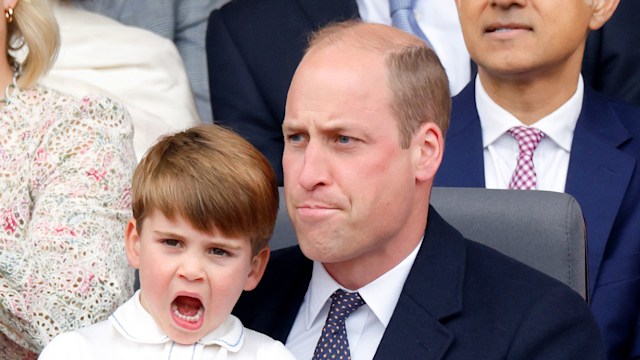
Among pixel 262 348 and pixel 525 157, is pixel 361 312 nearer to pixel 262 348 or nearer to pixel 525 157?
pixel 262 348

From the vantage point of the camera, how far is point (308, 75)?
224 centimetres

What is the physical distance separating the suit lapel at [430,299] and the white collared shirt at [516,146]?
0.68 m

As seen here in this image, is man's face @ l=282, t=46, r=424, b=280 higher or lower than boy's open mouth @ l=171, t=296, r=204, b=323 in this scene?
higher

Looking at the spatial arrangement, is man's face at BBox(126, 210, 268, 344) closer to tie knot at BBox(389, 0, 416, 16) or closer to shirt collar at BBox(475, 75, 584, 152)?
shirt collar at BBox(475, 75, 584, 152)

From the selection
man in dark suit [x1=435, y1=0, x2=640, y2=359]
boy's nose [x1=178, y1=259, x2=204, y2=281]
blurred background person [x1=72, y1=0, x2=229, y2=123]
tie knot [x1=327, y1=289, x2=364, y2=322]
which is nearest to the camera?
boy's nose [x1=178, y1=259, x2=204, y2=281]

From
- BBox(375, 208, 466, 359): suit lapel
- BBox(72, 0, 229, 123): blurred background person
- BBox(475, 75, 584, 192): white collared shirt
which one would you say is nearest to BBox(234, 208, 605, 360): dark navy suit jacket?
BBox(375, 208, 466, 359): suit lapel

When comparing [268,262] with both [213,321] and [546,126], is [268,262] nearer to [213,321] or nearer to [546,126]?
[213,321]

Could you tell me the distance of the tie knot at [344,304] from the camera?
89.7 inches

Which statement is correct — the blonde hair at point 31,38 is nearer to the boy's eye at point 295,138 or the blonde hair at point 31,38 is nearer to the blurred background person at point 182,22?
the boy's eye at point 295,138

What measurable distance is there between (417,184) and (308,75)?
0.81 feet

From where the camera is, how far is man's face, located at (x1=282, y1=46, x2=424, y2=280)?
7.14ft

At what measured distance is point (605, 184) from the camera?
288cm

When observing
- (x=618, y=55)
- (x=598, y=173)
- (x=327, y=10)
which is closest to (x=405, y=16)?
(x=327, y=10)

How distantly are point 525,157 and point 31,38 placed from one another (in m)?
1.02
